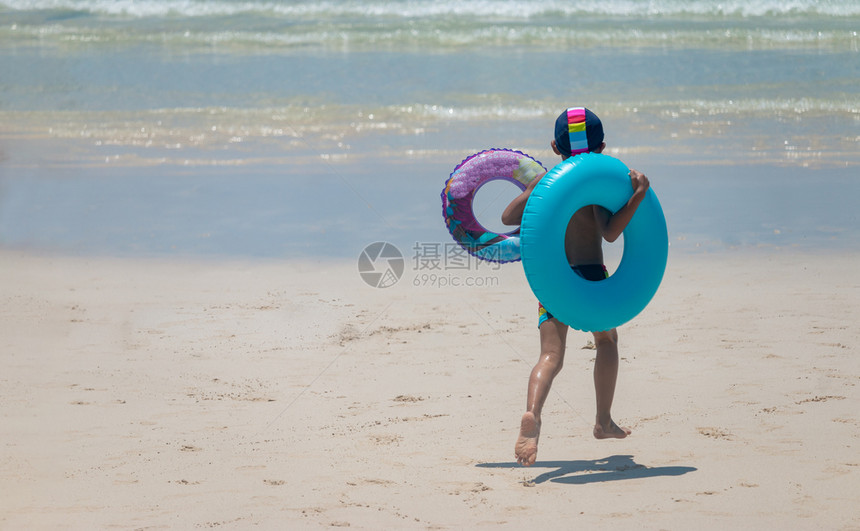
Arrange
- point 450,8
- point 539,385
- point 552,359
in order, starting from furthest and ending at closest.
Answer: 1. point 450,8
2. point 552,359
3. point 539,385

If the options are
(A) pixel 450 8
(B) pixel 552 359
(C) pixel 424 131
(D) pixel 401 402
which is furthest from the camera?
(A) pixel 450 8

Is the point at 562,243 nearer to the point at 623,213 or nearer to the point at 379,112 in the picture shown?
the point at 623,213

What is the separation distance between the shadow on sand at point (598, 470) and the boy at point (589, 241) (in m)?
0.18

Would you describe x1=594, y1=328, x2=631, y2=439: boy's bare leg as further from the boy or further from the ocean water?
the ocean water

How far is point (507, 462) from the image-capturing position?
4055 millimetres

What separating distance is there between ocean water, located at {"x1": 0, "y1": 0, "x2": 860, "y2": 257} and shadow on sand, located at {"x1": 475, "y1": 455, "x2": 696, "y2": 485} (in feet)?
12.3

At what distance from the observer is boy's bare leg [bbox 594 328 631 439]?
13.5ft

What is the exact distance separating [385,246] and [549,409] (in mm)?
3168

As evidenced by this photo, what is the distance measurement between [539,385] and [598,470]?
46 cm

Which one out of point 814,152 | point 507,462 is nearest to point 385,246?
point 507,462

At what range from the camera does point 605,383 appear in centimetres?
412

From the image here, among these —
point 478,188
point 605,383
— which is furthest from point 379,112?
point 605,383

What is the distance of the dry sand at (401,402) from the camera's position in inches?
139

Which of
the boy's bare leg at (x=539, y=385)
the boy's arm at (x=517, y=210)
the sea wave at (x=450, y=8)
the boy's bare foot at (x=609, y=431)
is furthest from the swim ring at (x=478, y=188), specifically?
the sea wave at (x=450, y=8)
